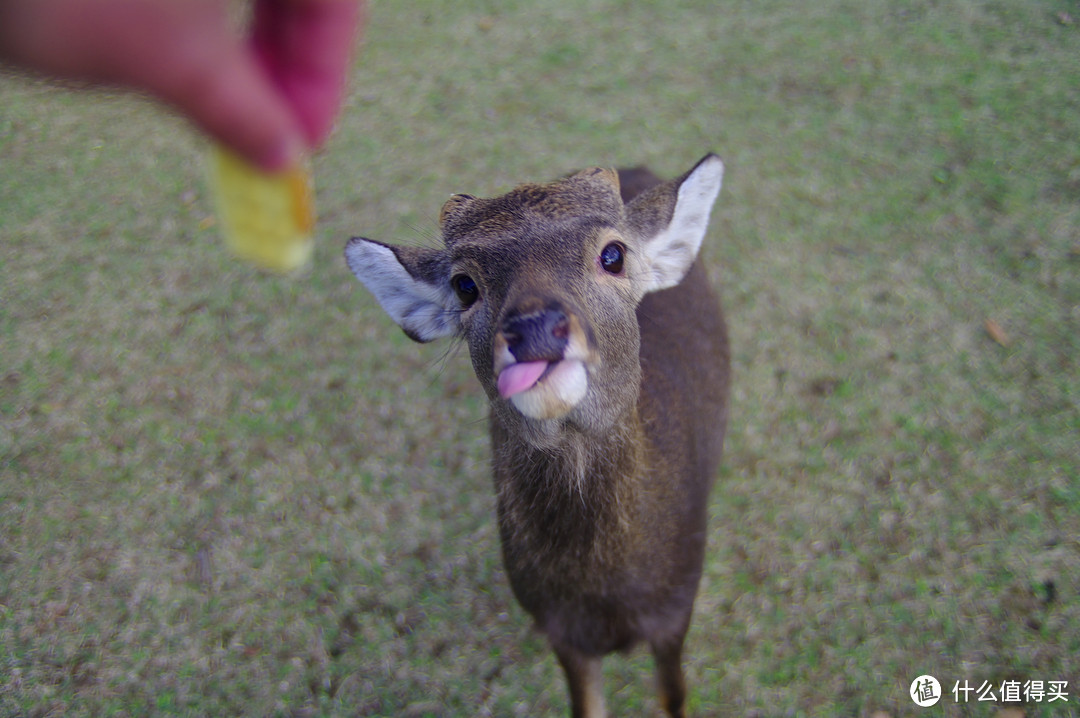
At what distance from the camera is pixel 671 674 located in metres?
2.91

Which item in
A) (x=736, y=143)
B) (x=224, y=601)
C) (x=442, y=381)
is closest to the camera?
(x=224, y=601)

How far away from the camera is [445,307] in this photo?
8.40 feet

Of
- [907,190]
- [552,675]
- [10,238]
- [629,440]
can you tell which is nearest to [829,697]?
[552,675]

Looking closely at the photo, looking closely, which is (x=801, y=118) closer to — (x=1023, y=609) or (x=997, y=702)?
(x=1023, y=609)

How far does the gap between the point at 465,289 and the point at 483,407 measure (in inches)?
81.6

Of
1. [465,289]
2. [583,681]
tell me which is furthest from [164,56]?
[583,681]

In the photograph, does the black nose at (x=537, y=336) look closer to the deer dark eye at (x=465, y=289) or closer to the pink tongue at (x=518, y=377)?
the pink tongue at (x=518, y=377)

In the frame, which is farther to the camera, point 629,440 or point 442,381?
point 442,381

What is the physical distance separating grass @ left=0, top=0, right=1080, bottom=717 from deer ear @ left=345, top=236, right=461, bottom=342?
1527mm

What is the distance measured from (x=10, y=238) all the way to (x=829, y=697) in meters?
6.41

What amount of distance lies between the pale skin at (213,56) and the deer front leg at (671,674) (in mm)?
2392

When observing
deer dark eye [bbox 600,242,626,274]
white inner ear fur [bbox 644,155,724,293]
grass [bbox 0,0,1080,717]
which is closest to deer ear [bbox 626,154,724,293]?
white inner ear fur [bbox 644,155,724,293]

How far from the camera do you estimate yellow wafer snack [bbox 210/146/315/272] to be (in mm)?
943

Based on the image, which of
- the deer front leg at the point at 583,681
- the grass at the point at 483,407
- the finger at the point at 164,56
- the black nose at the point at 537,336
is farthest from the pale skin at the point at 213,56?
the grass at the point at 483,407
